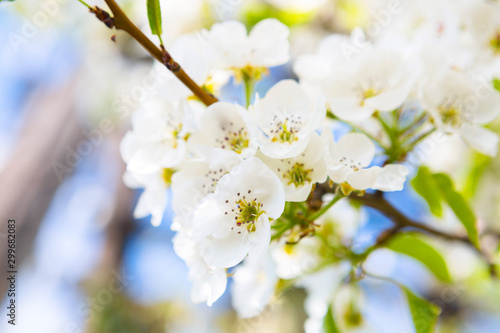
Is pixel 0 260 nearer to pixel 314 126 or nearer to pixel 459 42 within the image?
pixel 314 126

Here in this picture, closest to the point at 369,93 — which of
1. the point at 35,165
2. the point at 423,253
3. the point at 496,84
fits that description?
the point at 496,84

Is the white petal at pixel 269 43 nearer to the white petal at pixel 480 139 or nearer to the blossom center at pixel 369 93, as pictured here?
the blossom center at pixel 369 93

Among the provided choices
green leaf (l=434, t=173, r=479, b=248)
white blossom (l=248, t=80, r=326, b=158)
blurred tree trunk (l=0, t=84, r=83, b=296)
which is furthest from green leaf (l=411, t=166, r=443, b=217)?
blurred tree trunk (l=0, t=84, r=83, b=296)

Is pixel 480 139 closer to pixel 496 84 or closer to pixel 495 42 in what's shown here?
pixel 496 84

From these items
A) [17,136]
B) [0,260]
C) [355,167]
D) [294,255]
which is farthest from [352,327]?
[17,136]

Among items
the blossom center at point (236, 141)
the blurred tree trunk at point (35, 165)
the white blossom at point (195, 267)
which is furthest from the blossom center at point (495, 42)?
the blurred tree trunk at point (35, 165)

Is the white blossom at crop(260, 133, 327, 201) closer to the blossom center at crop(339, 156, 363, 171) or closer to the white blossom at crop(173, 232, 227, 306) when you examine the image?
the blossom center at crop(339, 156, 363, 171)
